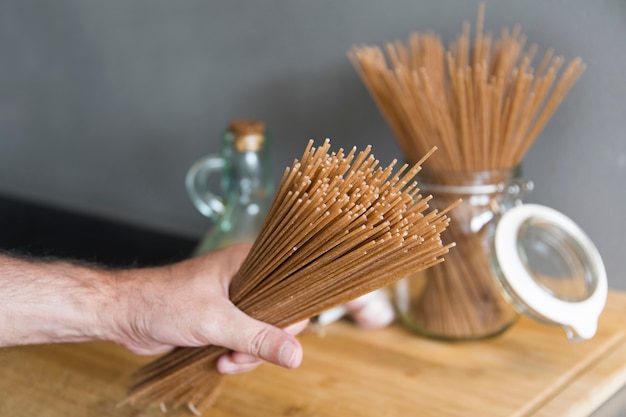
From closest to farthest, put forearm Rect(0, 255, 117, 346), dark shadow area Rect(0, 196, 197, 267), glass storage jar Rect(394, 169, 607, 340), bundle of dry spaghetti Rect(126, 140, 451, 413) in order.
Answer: bundle of dry spaghetti Rect(126, 140, 451, 413), forearm Rect(0, 255, 117, 346), glass storage jar Rect(394, 169, 607, 340), dark shadow area Rect(0, 196, 197, 267)

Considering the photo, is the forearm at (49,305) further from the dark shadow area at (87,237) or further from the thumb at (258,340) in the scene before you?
the dark shadow area at (87,237)

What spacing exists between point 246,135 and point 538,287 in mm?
426

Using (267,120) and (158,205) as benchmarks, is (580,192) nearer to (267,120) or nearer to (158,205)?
(267,120)

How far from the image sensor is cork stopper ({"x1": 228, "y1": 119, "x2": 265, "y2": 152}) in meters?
1.04

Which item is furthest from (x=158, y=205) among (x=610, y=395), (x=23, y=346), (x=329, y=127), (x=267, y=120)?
(x=610, y=395)

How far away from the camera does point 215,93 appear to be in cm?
140

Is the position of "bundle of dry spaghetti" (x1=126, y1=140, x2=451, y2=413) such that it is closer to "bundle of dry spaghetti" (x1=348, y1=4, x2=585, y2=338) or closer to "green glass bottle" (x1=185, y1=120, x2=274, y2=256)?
"bundle of dry spaghetti" (x1=348, y1=4, x2=585, y2=338)

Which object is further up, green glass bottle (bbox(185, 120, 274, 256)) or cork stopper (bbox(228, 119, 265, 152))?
cork stopper (bbox(228, 119, 265, 152))

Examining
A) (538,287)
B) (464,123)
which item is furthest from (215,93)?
(538,287)

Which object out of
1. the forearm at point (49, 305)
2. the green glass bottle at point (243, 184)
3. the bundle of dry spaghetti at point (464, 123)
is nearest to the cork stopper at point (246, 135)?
the green glass bottle at point (243, 184)

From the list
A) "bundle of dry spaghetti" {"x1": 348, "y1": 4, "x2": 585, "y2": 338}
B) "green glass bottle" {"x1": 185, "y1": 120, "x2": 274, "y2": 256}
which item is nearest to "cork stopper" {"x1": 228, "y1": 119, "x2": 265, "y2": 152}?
"green glass bottle" {"x1": 185, "y1": 120, "x2": 274, "y2": 256}

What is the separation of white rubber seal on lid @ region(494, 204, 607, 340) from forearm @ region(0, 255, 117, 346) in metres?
0.42

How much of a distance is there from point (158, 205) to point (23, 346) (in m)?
0.76

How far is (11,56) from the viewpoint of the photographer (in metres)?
1.74
